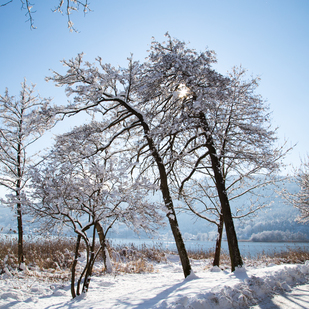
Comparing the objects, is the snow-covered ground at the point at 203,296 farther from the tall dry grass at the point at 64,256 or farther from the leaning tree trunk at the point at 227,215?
the tall dry grass at the point at 64,256

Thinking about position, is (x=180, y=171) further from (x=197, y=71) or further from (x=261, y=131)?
(x=197, y=71)

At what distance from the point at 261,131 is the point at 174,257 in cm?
1070

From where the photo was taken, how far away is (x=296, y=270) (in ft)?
15.7

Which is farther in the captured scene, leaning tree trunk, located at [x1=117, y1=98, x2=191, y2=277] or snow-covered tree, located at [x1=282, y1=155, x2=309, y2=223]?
snow-covered tree, located at [x1=282, y1=155, x2=309, y2=223]

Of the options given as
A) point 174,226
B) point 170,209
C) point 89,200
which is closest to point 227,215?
point 174,226

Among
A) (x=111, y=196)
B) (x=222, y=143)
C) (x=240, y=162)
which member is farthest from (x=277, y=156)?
(x=111, y=196)

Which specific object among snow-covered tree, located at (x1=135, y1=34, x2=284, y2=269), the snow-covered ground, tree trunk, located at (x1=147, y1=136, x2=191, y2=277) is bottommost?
the snow-covered ground

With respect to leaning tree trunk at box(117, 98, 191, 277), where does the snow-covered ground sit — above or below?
below

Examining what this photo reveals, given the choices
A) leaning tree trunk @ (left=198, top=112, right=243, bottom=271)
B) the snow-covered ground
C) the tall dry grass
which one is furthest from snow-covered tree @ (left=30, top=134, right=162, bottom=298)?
the tall dry grass

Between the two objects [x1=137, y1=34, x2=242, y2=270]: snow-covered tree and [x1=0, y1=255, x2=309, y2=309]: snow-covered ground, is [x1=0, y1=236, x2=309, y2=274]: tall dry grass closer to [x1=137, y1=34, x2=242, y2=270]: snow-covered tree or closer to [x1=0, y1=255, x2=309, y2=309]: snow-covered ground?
[x1=0, y1=255, x2=309, y2=309]: snow-covered ground

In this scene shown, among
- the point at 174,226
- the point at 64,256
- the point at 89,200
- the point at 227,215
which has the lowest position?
the point at 64,256

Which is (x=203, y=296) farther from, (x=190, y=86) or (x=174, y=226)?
(x=190, y=86)

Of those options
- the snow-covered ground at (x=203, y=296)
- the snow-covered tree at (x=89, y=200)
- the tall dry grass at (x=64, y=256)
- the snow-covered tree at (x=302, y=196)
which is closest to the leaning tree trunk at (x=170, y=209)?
the snow-covered tree at (x=89, y=200)

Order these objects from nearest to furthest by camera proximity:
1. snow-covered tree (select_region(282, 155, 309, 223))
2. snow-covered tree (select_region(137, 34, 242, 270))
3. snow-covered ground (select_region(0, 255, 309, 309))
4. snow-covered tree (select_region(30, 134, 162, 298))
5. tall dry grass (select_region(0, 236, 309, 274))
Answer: snow-covered ground (select_region(0, 255, 309, 309))
snow-covered tree (select_region(30, 134, 162, 298))
snow-covered tree (select_region(137, 34, 242, 270))
tall dry grass (select_region(0, 236, 309, 274))
snow-covered tree (select_region(282, 155, 309, 223))
